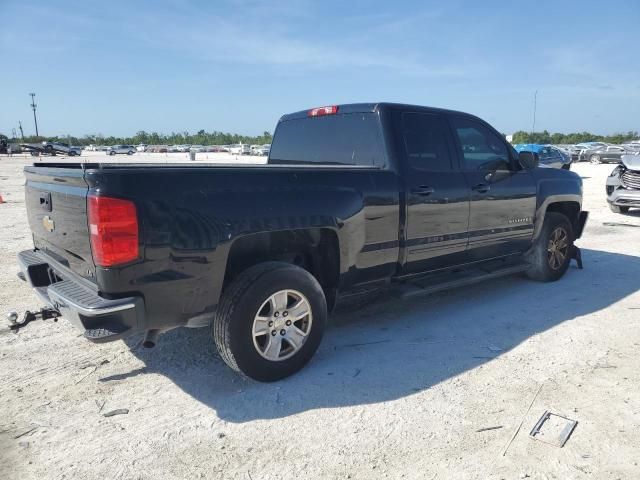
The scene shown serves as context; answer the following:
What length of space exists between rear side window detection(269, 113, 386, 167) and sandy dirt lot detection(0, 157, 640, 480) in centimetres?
150

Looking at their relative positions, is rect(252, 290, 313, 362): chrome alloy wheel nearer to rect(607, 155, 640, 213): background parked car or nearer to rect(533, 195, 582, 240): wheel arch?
rect(533, 195, 582, 240): wheel arch

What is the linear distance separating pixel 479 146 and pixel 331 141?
1504 mm

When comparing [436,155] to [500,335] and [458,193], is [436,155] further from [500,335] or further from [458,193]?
[500,335]

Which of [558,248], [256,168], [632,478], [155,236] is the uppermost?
[256,168]

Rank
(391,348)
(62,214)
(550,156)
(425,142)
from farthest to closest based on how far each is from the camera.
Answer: (550,156), (425,142), (391,348), (62,214)

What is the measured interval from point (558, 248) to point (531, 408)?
10.9 ft

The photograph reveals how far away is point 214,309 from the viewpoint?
3.08 m

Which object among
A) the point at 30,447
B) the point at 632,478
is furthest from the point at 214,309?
the point at 632,478

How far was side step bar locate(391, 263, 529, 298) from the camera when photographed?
419cm

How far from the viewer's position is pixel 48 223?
3.34m

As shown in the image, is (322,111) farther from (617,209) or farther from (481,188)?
(617,209)

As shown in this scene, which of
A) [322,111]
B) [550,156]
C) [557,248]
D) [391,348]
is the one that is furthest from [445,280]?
[550,156]

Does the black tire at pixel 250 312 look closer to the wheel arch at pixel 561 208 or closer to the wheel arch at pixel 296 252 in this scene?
the wheel arch at pixel 296 252

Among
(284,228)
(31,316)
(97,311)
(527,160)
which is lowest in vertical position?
(31,316)
